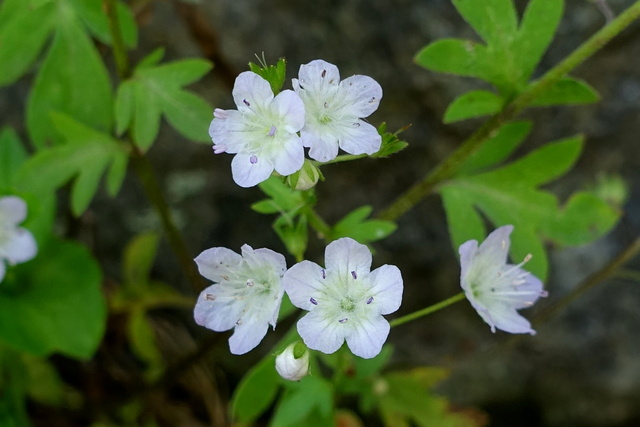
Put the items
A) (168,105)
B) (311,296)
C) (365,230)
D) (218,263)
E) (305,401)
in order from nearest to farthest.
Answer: (311,296)
(218,263)
(365,230)
(305,401)
(168,105)

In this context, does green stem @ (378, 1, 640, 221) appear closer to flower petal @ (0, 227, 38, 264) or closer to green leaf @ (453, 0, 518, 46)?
green leaf @ (453, 0, 518, 46)

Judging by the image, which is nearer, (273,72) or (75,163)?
(273,72)

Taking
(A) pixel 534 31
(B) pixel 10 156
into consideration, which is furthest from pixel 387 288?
(B) pixel 10 156

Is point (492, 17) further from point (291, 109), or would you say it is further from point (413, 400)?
point (413, 400)

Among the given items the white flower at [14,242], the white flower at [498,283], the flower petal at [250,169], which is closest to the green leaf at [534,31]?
the white flower at [498,283]

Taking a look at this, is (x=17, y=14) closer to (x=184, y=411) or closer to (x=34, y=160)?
(x=34, y=160)

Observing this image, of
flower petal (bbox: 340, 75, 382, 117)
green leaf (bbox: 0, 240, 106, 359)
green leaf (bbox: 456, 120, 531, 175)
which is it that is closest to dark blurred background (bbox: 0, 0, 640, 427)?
green leaf (bbox: 0, 240, 106, 359)

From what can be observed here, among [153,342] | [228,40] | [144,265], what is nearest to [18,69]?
[228,40]
